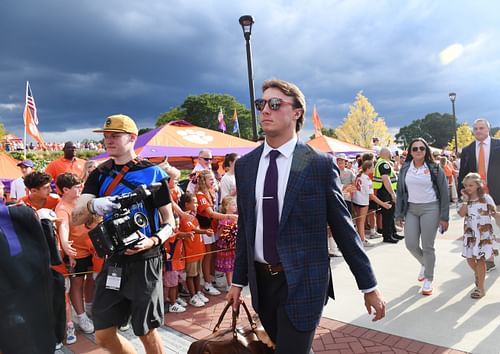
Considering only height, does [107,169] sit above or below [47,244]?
above

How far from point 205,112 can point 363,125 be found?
3539cm

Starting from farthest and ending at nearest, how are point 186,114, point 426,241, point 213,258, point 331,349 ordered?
point 186,114 → point 213,258 → point 426,241 → point 331,349

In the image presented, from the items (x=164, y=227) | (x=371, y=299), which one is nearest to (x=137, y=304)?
(x=164, y=227)

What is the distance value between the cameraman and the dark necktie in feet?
2.95

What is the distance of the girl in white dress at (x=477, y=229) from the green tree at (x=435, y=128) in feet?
337

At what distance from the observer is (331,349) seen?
3521 millimetres

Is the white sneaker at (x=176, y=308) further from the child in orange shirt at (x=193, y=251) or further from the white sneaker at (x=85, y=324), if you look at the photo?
the white sneaker at (x=85, y=324)

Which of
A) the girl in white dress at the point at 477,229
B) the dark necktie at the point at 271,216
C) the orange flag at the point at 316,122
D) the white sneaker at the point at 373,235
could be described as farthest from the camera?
the orange flag at the point at 316,122

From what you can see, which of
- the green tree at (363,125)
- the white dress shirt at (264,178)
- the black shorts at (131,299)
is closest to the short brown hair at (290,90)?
the white dress shirt at (264,178)

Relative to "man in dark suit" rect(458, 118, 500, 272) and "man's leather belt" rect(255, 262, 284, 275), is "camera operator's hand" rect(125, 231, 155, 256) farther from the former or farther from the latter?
"man in dark suit" rect(458, 118, 500, 272)

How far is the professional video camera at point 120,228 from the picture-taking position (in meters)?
2.26

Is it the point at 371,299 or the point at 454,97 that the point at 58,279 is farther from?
the point at 454,97

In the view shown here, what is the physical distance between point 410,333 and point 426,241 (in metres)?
1.50

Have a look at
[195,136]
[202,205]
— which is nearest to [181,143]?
[195,136]
